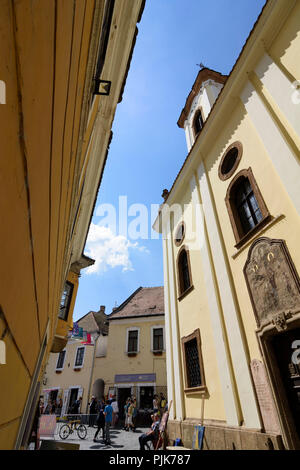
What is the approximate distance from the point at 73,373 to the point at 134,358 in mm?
6958

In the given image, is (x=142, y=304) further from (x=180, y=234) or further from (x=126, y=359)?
(x=180, y=234)

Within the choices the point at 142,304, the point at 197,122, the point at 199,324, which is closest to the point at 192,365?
the point at 199,324

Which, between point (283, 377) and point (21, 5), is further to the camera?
point (283, 377)

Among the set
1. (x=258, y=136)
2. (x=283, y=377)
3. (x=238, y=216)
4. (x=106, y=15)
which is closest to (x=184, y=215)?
(x=238, y=216)

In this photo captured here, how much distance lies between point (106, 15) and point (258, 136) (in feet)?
16.5

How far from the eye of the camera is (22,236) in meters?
0.91

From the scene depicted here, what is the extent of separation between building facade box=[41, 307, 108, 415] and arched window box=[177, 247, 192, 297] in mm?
16355

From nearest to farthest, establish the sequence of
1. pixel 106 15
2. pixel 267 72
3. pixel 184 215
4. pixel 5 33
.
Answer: pixel 5 33 → pixel 106 15 → pixel 267 72 → pixel 184 215

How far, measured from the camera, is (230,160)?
8.93 meters

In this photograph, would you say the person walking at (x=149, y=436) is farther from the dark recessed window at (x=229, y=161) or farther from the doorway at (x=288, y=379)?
the dark recessed window at (x=229, y=161)

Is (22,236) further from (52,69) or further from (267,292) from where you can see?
(267,292)

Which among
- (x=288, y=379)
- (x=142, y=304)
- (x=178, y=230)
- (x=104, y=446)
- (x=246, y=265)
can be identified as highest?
(x=142, y=304)
